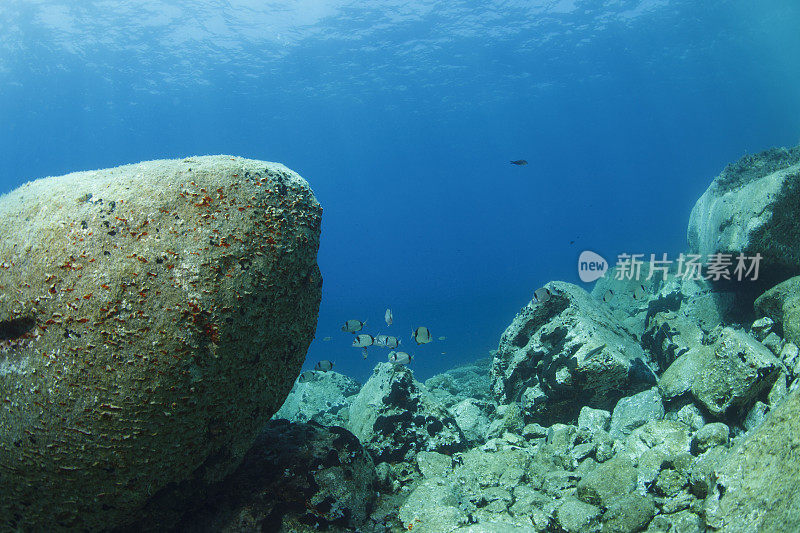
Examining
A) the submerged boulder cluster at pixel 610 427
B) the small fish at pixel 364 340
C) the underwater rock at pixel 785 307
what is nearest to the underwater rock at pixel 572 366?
the submerged boulder cluster at pixel 610 427

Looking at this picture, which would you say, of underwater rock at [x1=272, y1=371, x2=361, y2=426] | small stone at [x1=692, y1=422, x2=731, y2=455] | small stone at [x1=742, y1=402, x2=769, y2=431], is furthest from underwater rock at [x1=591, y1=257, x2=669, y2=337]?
underwater rock at [x1=272, y1=371, x2=361, y2=426]

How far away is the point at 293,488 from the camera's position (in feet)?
11.0

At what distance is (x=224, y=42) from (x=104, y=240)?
113ft

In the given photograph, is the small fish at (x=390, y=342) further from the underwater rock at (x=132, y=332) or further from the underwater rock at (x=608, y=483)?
the underwater rock at (x=132, y=332)

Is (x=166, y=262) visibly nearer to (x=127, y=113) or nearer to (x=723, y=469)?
(x=723, y=469)

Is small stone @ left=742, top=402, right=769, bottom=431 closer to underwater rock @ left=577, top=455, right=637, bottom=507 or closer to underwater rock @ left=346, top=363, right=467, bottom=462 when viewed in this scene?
underwater rock @ left=577, top=455, right=637, bottom=507

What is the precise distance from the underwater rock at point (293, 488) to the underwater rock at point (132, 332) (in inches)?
12.6

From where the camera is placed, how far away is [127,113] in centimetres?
4112

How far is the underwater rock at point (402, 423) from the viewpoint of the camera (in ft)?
16.6

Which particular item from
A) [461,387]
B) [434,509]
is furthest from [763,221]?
[461,387]

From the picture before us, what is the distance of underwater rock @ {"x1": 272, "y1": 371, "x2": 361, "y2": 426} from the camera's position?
866cm

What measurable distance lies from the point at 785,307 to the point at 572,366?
8.69 ft

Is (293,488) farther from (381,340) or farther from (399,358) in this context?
(381,340)

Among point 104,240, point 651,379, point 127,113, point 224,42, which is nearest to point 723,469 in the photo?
point 651,379
